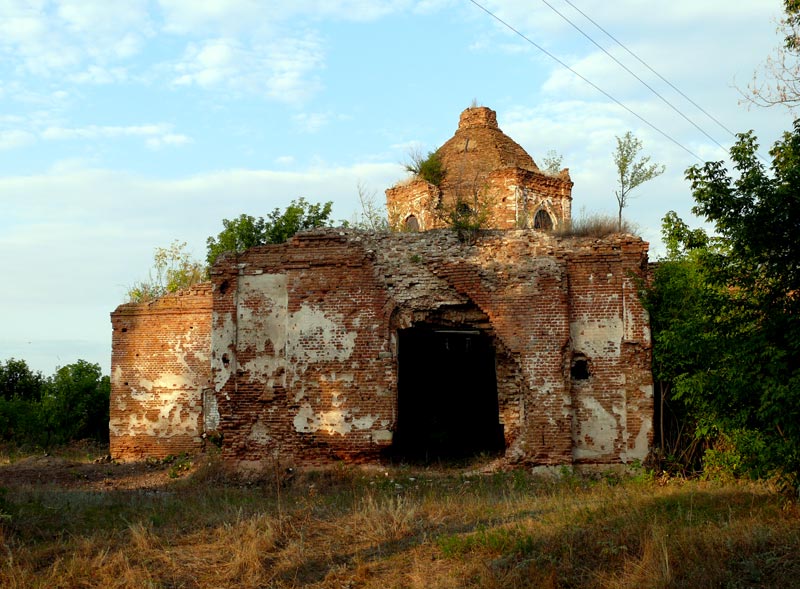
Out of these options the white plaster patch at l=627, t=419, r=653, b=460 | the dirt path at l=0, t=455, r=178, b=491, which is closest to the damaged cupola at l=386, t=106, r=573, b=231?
the white plaster patch at l=627, t=419, r=653, b=460

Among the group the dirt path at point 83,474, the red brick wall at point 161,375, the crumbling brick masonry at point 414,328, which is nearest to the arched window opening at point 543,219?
the crumbling brick masonry at point 414,328

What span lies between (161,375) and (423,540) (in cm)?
1078

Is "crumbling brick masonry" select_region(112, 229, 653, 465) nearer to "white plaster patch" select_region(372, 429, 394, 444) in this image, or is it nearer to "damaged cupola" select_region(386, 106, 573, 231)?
"white plaster patch" select_region(372, 429, 394, 444)

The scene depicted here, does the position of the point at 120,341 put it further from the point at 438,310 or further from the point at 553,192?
the point at 553,192

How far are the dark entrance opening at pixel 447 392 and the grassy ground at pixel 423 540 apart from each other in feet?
16.7

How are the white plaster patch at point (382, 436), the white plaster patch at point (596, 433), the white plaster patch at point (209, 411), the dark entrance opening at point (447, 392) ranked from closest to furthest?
the white plaster patch at point (596, 433) < the white plaster patch at point (382, 436) < the dark entrance opening at point (447, 392) < the white plaster patch at point (209, 411)

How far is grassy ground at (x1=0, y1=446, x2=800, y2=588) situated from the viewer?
675cm

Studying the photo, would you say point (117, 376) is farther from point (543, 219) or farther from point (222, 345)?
point (543, 219)

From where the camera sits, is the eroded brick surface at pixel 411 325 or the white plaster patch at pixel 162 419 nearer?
the eroded brick surface at pixel 411 325

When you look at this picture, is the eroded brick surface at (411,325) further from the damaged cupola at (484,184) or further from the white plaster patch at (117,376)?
the damaged cupola at (484,184)

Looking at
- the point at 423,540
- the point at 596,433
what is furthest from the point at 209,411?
the point at 423,540

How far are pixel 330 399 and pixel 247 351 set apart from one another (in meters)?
1.76

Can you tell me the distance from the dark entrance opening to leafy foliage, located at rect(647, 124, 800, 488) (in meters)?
7.46

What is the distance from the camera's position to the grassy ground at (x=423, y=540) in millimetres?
6750
